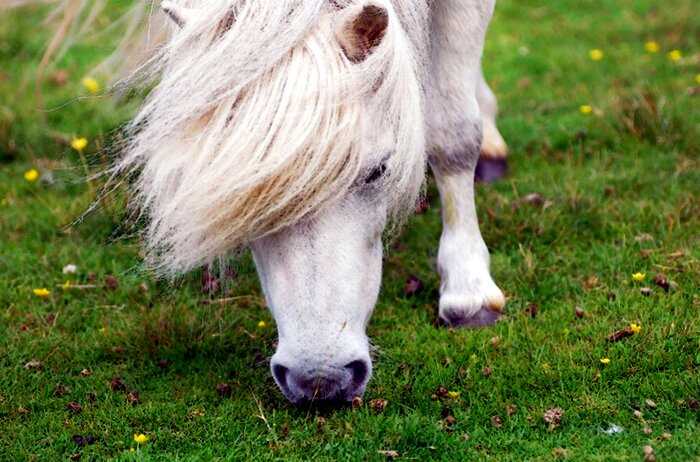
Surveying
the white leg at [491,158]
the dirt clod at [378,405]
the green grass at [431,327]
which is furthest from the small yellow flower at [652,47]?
the dirt clod at [378,405]

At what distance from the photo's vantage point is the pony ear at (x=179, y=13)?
11.4 feet

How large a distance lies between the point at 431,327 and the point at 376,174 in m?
1.17

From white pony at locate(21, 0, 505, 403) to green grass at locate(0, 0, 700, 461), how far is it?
43 centimetres

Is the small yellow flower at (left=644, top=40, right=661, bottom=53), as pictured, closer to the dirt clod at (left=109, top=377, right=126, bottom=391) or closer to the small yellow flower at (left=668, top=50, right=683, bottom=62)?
the small yellow flower at (left=668, top=50, right=683, bottom=62)

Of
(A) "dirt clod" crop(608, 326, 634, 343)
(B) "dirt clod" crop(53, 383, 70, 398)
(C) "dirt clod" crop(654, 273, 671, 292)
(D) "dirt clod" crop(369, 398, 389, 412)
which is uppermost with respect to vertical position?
(D) "dirt clod" crop(369, 398, 389, 412)

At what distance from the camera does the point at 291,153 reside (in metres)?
3.17

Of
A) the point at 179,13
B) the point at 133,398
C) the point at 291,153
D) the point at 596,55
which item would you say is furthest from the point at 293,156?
the point at 596,55

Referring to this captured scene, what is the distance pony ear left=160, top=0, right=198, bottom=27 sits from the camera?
347 cm

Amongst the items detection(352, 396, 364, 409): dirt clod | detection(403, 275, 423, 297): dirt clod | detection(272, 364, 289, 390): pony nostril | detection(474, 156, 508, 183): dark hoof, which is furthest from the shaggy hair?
detection(474, 156, 508, 183): dark hoof

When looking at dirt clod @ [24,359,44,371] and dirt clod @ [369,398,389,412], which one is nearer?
dirt clod @ [369,398,389,412]

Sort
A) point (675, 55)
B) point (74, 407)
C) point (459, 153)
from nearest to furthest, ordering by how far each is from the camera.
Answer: point (74, 407), point (459, 153), point (675, 55)

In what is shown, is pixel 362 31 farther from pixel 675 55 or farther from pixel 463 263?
pixel 675 55

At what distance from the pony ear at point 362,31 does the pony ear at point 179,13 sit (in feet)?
1.65

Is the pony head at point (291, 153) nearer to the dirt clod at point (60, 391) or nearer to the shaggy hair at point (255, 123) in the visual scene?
the shaggy hair at point (255, 123)
